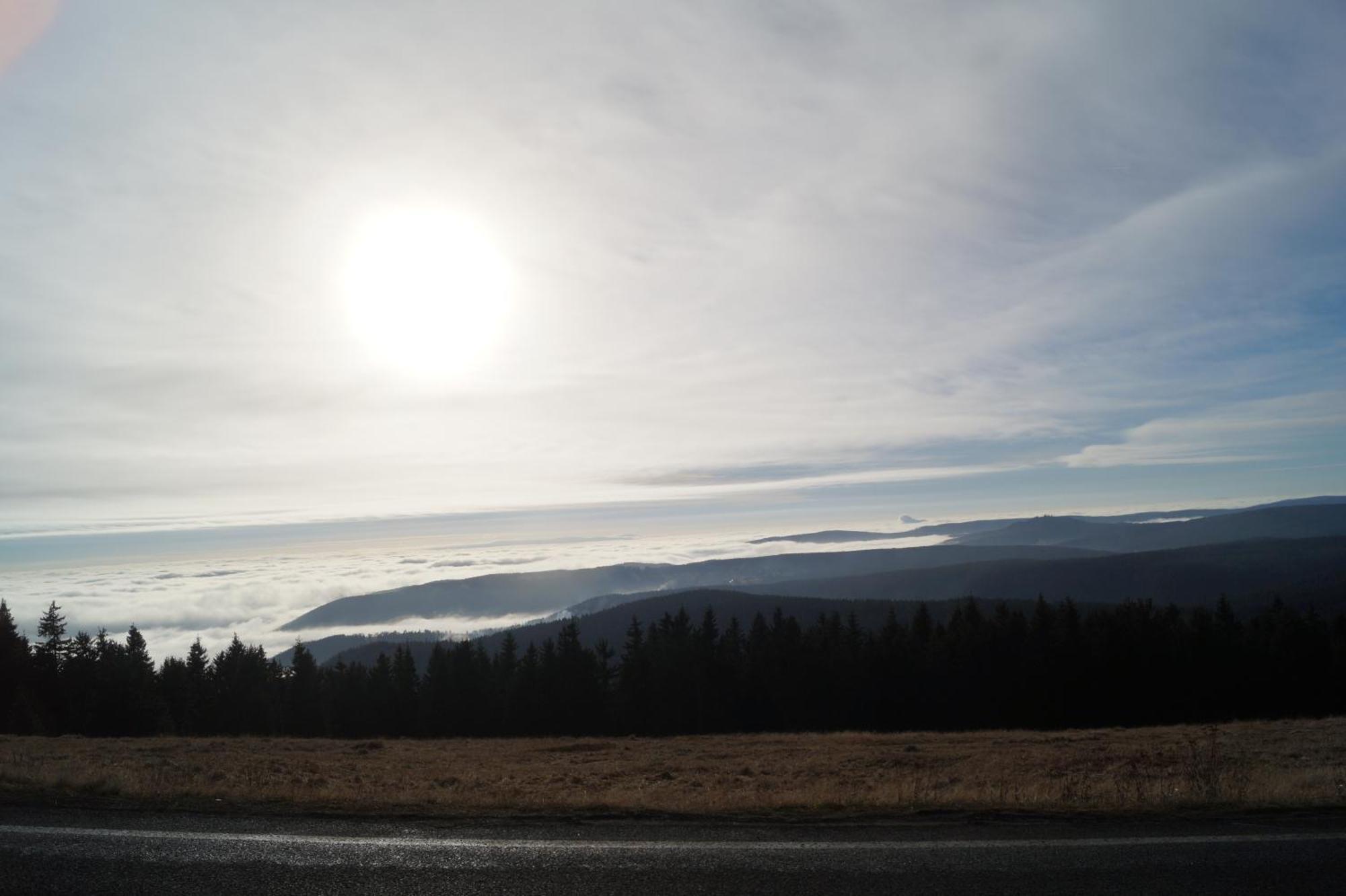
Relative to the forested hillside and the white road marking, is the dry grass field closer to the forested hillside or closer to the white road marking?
the white road marking

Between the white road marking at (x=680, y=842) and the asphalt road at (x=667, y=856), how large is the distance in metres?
0.04

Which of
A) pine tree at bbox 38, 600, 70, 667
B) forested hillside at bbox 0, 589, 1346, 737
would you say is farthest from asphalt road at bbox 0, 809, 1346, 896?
pine tree at bbox 38, 600, 70, 667

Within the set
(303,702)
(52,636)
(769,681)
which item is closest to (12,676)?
(52,636)

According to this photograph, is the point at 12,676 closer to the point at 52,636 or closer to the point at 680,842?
the point at 52,636

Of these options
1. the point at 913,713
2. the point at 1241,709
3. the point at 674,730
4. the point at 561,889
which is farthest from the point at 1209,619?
the point at 561,889

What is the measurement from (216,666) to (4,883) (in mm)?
80462

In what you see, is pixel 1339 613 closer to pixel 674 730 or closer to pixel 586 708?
pixel 674 730

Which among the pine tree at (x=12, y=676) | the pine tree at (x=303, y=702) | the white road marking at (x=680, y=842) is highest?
the white road marking at (x=680, y=842)

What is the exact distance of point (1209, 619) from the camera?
71438 mm

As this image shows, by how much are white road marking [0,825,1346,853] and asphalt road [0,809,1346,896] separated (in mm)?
36

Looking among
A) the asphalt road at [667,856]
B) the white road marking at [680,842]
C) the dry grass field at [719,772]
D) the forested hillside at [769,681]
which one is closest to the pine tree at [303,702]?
the forested hillside at [769,681]

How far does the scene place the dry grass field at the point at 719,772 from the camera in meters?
11.9

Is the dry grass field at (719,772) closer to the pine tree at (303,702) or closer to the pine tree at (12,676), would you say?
the pine tree at (12,676)

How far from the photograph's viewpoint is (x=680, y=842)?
943cm
